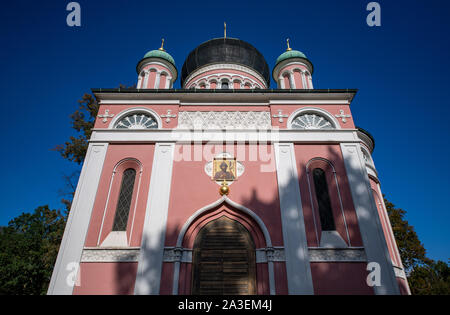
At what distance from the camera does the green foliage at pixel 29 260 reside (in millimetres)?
15865

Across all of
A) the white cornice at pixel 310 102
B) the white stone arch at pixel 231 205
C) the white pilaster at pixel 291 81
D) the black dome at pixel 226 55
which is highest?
the black dome at pixel 226 55

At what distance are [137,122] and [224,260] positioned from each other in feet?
20.4

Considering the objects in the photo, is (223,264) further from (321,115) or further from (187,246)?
(321,115)

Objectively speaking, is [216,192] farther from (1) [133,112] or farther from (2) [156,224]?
(1) [133,112]

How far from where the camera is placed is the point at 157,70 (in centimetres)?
1291

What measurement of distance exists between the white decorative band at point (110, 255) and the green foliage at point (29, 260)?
28.7ft

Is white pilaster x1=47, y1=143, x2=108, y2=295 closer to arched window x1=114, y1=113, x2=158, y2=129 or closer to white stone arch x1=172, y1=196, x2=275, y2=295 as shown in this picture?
arched window x1=114, y1=113, x2=158, y2=129

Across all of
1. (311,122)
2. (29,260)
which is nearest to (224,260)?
(311,122)

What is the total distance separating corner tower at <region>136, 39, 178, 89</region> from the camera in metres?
12.7

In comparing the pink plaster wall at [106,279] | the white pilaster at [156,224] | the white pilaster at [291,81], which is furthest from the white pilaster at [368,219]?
the pink plaster wall at [106,279]

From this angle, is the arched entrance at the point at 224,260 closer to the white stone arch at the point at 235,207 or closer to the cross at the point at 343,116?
the white stone arch at the point at 235,207

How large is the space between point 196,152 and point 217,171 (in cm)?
109

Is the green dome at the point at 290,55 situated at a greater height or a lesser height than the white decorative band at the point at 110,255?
greater
